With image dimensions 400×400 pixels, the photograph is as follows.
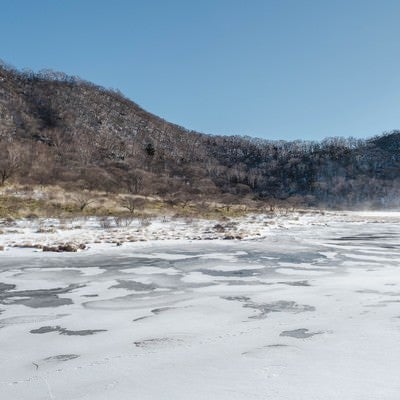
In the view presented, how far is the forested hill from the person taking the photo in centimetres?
9800

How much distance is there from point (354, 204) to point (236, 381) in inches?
4435

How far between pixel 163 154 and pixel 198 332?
435ft

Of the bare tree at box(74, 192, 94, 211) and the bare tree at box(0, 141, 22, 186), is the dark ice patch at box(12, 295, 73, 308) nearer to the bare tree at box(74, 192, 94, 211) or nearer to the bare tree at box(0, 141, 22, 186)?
the bare tree at box(74, 192, 94, 211)

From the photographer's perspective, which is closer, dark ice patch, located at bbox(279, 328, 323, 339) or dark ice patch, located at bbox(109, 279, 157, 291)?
dark ice patch, located at bbox(279, 328, 323, 339)

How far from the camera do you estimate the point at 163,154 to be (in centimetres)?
13662

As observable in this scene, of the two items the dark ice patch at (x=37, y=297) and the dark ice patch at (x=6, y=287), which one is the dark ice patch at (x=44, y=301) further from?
the dark ice patch at (x=6, y=287)

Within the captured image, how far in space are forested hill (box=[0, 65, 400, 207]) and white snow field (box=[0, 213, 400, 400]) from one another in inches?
2613

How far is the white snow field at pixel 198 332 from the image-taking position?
12.3 feet

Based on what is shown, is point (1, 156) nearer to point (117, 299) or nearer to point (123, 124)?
point (117, 299)

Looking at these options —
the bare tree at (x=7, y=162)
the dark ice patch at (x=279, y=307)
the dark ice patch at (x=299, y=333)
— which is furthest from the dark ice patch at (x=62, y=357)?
the bare tree at (x=7, y=162)

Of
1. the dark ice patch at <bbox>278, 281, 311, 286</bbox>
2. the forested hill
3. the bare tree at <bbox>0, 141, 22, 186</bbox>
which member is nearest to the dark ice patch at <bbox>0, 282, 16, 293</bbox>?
the dark ice patch at <bbox>278, 281, 311, 286</bbox>

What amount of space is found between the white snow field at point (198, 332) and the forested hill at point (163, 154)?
6638 centimetres

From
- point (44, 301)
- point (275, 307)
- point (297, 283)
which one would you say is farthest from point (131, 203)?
point (275, 307)

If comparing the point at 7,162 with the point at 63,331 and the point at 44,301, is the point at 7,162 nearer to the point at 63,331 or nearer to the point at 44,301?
the point at 44,301
